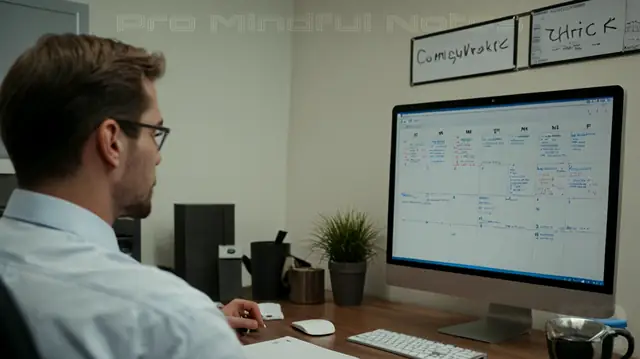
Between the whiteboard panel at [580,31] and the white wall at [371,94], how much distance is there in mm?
30

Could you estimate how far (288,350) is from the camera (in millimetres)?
1294

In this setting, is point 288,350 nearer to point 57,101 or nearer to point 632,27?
point 57,101

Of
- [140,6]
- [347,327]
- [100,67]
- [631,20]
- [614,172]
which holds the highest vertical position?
[140,6]

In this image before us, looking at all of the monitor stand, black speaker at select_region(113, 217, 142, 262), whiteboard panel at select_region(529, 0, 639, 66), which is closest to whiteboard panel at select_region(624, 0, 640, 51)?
whiteboard panel at select_region(529, 0, 639, 66)

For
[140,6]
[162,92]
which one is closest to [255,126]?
[162,92]

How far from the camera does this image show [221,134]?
7.14 feet

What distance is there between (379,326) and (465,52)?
2.63 ft

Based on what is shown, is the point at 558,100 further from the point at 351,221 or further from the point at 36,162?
the point at 36,162

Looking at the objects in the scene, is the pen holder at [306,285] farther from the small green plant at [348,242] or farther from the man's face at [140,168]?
the man's face at [140,168]

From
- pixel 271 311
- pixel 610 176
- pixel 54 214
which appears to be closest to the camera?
pixel 54 214

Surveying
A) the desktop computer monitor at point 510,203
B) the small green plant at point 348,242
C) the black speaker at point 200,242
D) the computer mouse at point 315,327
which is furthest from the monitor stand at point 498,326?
the black speaker at point 200,242

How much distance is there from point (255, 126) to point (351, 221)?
62cm

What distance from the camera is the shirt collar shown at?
0.81m

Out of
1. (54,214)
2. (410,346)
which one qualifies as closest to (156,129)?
(54,214)
